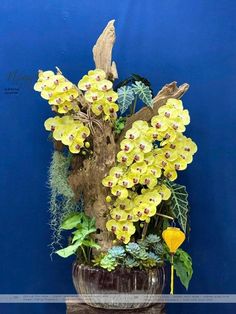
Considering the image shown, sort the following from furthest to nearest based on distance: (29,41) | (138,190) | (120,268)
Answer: (29,41), (138,190), (120,268)

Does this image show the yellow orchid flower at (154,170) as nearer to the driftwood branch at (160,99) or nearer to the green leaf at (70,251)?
the driftwood branch at (160,99)

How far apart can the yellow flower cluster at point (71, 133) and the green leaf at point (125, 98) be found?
16 centimetres

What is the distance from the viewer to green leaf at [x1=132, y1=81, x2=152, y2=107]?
1981 millimetres

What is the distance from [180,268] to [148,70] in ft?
2.90

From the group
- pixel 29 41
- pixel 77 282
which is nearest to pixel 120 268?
pixel 77 282

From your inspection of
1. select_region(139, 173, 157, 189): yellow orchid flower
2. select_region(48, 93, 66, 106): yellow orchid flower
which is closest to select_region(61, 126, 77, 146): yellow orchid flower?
select_region(48, 93, 66, 106): yellow orchid flower

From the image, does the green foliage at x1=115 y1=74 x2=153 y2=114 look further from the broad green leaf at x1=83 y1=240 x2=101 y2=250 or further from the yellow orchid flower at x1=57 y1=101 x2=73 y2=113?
the broad green leaf at x1=83 y1=240 x2=101 y2=250

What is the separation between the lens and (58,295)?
225 centimetres

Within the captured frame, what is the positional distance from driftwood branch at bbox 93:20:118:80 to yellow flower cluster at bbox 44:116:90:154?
243 mm

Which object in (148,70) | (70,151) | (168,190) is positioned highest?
(148,70)

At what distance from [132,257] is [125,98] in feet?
2.04

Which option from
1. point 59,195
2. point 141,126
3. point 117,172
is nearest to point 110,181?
point 117,172

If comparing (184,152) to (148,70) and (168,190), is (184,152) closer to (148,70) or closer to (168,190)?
(168,190)

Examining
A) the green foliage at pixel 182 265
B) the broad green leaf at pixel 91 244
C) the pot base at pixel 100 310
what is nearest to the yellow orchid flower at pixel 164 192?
the green foliage at pixel 182 265
